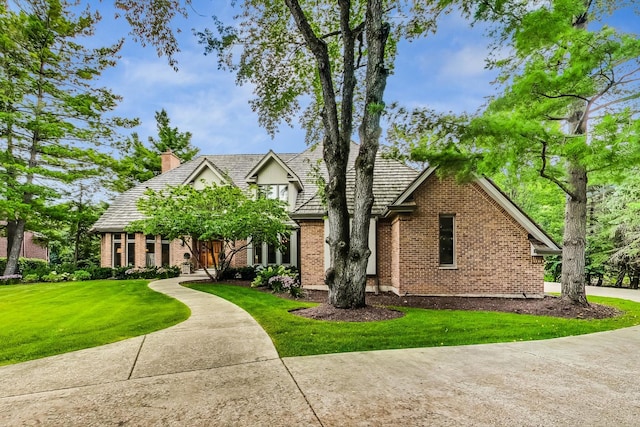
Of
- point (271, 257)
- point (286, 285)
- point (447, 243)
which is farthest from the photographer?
point (271, 257)

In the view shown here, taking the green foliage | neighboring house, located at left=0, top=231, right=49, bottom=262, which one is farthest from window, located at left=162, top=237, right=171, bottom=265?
neighboring house, located at left=0, top=231, right=49, bottom=262

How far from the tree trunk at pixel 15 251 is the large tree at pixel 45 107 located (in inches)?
1.6

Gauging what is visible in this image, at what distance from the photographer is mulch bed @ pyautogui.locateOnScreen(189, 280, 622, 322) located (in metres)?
7.48

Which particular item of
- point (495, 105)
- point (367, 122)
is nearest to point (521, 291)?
point (495, 105)

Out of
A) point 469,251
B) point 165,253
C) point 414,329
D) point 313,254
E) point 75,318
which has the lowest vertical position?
point 75,318

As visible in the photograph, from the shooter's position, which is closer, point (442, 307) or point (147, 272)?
point (442, 307)

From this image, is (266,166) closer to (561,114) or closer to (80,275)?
(80,275)

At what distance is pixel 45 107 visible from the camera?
18.4 meters

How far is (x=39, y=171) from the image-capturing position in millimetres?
17703

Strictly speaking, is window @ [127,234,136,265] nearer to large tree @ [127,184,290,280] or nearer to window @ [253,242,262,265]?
large tree @ [127,184,290,280]

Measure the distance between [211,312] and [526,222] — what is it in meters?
9.60

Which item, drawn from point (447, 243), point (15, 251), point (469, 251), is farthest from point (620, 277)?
point (15, 251)

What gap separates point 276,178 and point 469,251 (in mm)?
10510

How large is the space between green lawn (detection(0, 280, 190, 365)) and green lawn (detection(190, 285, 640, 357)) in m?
2.23
